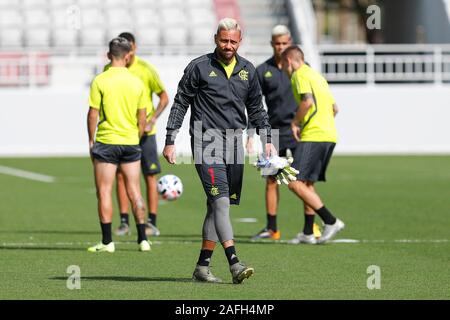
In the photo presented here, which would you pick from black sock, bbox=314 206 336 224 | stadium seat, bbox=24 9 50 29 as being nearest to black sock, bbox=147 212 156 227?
black sock, bbox=314 206 336 224

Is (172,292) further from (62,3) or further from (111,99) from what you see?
(62,3)

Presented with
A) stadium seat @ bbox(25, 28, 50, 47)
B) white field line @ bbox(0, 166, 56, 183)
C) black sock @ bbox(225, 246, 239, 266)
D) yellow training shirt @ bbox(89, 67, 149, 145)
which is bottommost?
white field line @ bbox(0, 166, 56, 183)

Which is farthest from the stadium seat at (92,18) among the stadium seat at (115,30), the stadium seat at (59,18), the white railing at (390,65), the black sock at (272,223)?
the black sock at (272,223)

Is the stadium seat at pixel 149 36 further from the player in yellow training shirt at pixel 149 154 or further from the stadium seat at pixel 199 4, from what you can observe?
the player in yellow training shirt at pixel 149 154

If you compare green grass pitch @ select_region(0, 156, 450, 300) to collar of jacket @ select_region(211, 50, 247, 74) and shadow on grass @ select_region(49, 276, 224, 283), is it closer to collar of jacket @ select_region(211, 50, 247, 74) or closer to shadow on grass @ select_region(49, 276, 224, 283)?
shadow on grass @ select_region(49, 276, 224, 283)

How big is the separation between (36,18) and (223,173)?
1078 inches

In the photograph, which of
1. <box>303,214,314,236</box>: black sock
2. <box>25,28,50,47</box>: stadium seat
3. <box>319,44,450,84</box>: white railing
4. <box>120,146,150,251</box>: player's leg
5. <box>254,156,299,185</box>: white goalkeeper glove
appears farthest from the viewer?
<box>25,28,50,47</box>: stadium seat

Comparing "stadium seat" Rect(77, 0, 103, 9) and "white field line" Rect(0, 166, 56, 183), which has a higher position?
"stadium seat" Rect(77, 0, 103, 9)

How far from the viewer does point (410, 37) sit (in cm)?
4000

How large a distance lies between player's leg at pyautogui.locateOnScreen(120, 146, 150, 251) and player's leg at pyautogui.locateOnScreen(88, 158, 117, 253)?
165 mm

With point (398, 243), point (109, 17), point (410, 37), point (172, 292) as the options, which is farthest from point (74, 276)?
point (410, 37)

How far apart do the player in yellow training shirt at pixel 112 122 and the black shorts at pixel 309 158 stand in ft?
5.88

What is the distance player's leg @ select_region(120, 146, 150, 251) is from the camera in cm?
1293

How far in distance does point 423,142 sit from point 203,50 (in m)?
6.20
